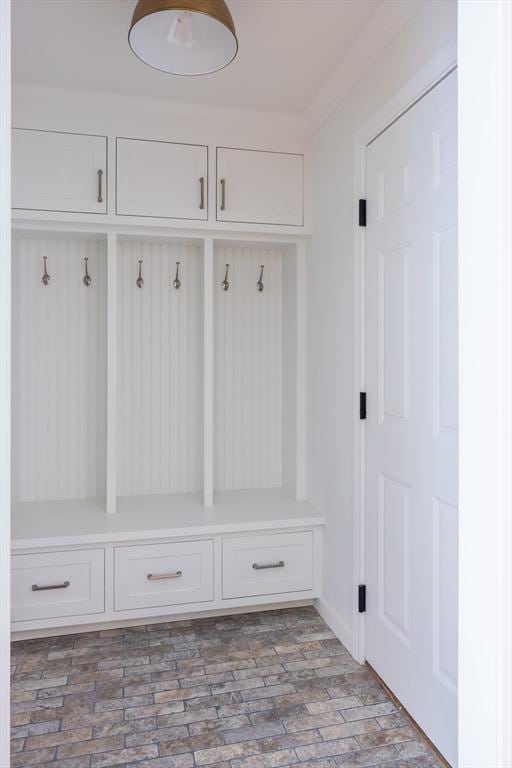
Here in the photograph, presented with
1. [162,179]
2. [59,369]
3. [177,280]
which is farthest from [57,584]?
[162,179]

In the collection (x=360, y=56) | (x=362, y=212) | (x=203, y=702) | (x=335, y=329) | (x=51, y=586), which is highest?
(x=360, y=56)

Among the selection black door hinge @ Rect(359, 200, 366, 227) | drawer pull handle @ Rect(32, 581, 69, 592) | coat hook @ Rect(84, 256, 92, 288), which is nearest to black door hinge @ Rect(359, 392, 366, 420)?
black door hinge @ Rect(359, 200, 366, 227)

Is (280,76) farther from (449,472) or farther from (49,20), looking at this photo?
(449,472)

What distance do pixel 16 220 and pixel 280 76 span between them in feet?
4.55

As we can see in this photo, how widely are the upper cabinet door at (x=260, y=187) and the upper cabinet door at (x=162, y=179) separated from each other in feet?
0.34

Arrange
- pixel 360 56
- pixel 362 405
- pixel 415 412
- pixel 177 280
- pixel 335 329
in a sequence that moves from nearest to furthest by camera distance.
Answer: pixel 415 412
pixel 360 56
pixel 362 405
pixel 335 329
pixel 177 280

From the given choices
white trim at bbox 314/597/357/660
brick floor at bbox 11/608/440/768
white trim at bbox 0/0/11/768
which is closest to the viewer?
white trim at bbox 0/0/11/768

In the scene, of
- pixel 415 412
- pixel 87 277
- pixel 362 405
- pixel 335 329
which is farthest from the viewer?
pixel 87 277

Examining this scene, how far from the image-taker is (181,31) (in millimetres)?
1789

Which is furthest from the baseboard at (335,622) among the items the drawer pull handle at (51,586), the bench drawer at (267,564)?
the drawer pull handle at (51,586)

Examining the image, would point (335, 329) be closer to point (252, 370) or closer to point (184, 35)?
point (252, 370)
